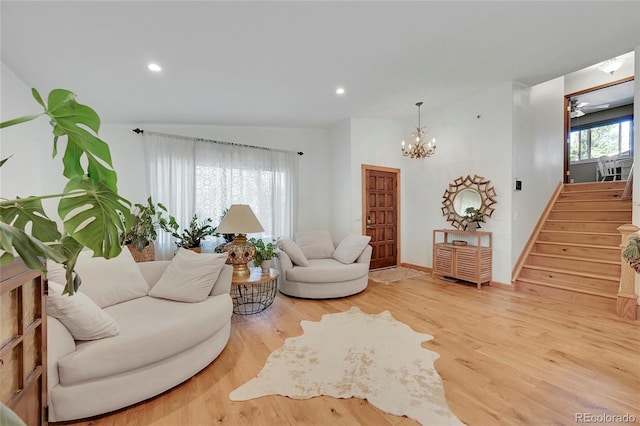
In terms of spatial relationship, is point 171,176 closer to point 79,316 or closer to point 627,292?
point 79,316

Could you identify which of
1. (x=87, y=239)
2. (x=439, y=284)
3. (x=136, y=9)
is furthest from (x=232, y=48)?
(x=439, y=284)

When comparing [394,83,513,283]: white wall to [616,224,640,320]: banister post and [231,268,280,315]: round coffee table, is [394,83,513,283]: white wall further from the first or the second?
[231,268,280,315]: round coffee table

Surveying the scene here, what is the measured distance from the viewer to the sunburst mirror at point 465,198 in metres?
4.27

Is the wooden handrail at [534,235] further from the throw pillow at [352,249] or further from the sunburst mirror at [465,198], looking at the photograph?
the throw pillow at [352,249]

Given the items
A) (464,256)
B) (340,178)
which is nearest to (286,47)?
(340,178)

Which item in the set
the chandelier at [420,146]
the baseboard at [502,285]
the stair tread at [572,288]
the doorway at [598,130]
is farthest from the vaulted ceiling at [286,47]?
the doorway at [598,130]

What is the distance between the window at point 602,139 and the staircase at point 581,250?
307 centimetres

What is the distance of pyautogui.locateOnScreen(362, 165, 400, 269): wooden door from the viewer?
526 cm

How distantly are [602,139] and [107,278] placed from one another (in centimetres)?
1051

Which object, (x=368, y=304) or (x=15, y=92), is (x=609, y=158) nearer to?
(x=368, y=304)

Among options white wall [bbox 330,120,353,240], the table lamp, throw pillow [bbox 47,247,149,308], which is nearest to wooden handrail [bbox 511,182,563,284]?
white wall [bbox 330,120,353,240]

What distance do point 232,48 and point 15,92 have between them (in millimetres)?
2188

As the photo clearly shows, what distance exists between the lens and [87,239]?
0.77m

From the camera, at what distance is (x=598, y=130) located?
7207 mm
